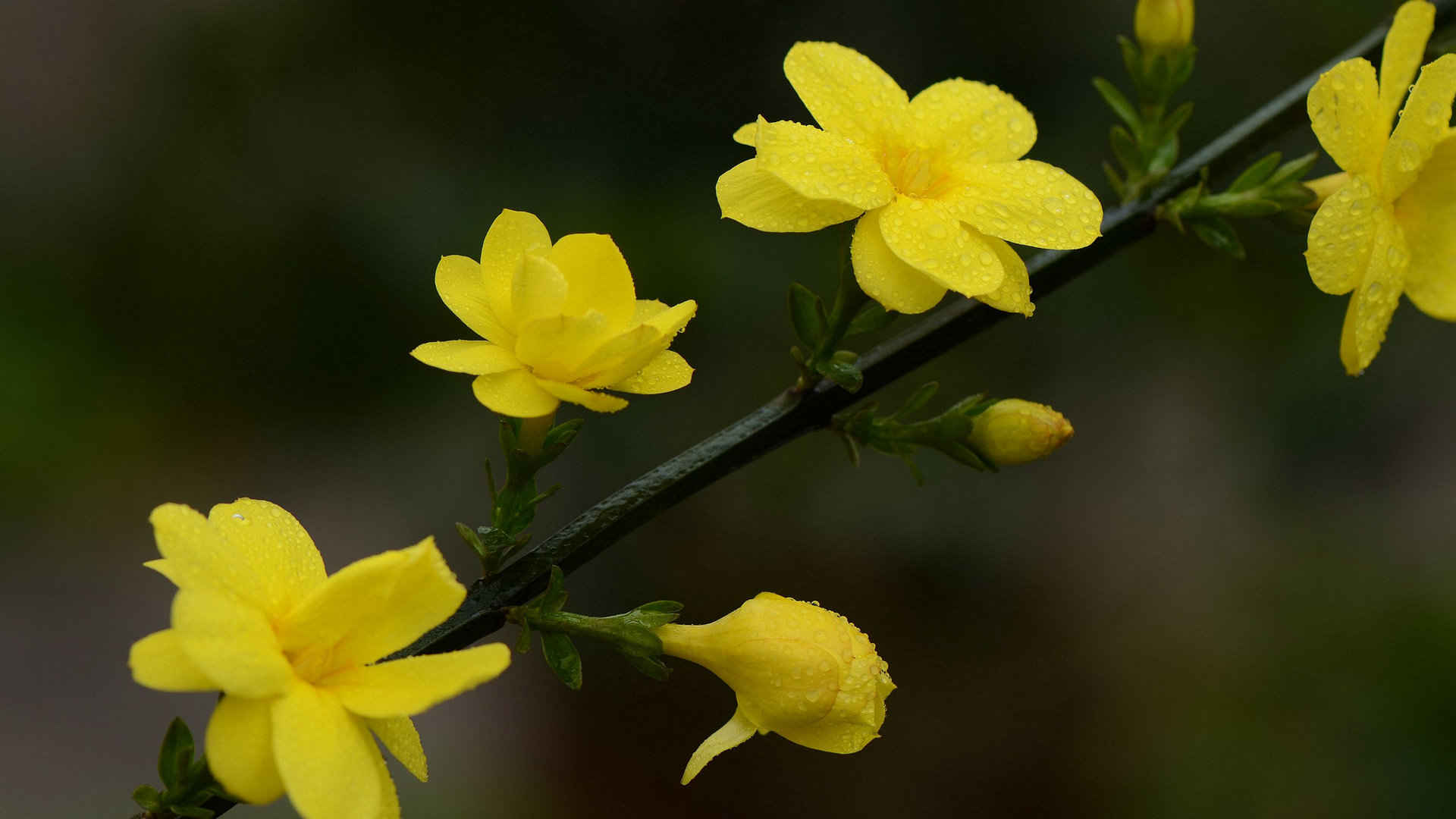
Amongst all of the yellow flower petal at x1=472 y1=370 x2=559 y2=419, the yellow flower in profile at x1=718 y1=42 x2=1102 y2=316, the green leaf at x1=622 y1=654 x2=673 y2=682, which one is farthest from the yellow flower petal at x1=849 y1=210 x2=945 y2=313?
the green leaf at x1=622 y1=654 x2=673 y2=682

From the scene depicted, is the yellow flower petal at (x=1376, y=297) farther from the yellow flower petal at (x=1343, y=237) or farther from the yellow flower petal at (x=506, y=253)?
the yellow flower petal at (x=506, y=253)

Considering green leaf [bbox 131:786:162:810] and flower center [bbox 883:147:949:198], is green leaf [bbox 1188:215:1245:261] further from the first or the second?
green leaf [bbox 131:786:162:810]

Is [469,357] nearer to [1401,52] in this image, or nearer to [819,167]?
[819,167]

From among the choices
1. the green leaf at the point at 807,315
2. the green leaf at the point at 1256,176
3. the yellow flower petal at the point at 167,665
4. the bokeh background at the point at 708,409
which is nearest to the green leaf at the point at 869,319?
the green leaf at the point at 807,315

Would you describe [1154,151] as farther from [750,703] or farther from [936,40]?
[936,40]

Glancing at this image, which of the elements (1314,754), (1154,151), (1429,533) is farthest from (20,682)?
(1429,533)
